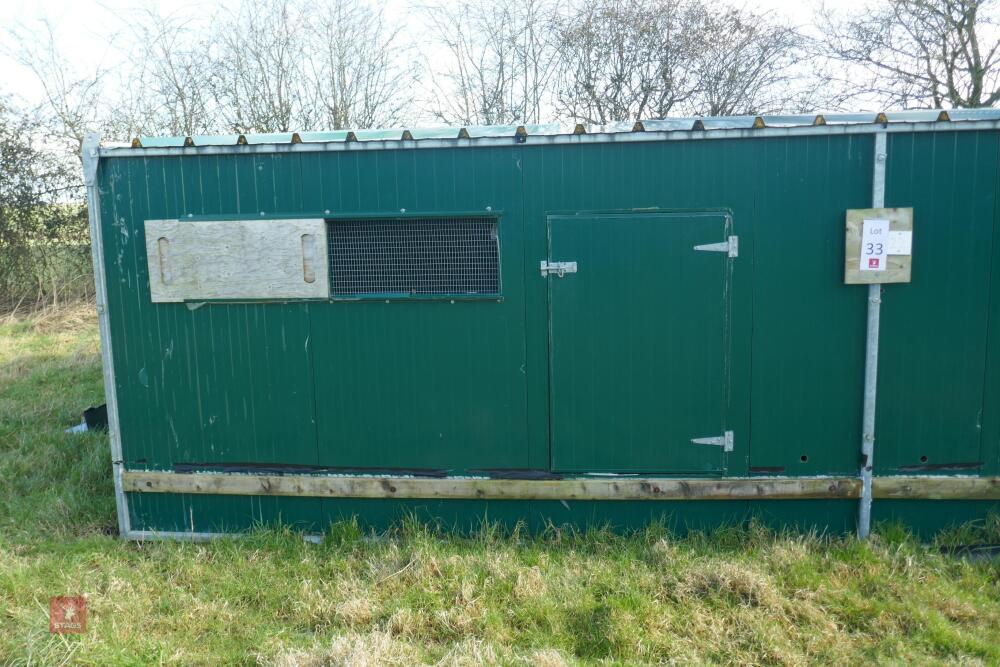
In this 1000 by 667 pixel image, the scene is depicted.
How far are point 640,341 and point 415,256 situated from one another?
1.50 m

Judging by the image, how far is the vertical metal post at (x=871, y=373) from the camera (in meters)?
4.00

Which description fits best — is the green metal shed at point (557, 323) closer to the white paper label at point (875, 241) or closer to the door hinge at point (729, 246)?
the door hinge at point (729, 246)

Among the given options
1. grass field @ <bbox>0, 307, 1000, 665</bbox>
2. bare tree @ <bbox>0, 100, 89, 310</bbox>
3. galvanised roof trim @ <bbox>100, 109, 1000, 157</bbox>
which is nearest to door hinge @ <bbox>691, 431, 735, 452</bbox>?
grass field @ <bbox>0, 307, 1000, 665</bbox>

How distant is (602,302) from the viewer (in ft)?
14.0

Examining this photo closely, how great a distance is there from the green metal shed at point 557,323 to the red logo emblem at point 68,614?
1030 millimetres

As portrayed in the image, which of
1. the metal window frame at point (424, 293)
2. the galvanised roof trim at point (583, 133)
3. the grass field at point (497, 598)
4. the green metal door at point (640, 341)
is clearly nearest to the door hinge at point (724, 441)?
the green metal door at point (640, 341)

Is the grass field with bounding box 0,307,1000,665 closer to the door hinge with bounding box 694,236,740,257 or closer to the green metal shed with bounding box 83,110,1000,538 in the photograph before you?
the green metal shed with bounding box 83,110,1000,538

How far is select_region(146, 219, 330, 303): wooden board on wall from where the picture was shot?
4.34 m

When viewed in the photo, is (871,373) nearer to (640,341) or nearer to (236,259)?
(640,341)

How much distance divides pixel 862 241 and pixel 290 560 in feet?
12.8

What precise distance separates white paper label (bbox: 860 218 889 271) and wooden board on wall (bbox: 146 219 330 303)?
3.25m

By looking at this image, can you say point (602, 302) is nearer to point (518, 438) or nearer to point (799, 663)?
point (518, 438)

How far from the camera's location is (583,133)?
4.11 metres

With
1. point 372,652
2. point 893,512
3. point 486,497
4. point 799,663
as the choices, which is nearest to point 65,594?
point 372,652
